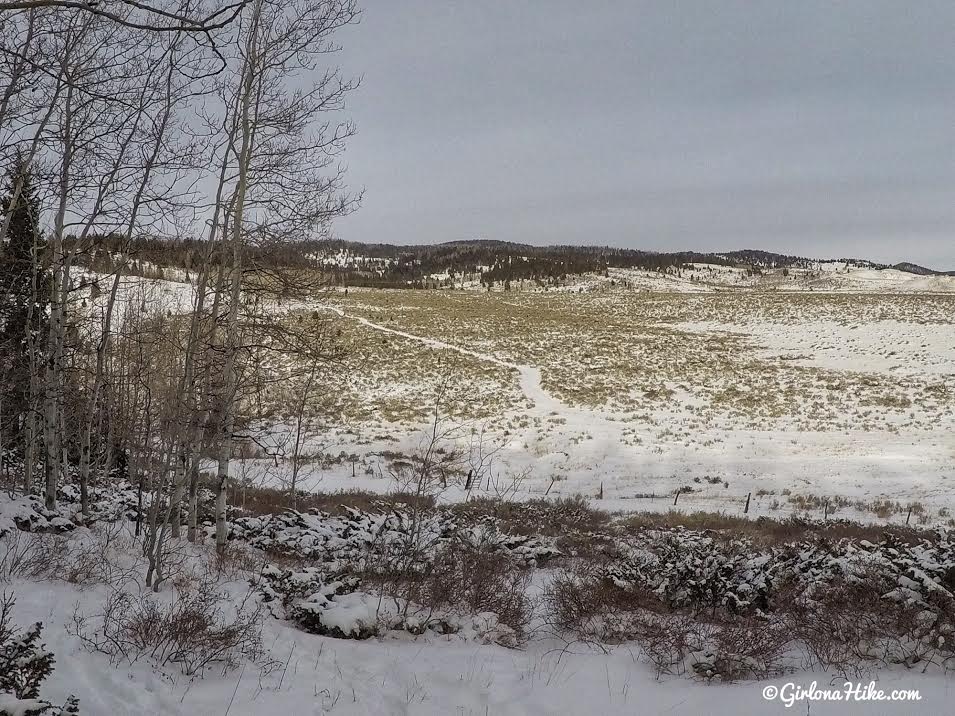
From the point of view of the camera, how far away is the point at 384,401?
29250 millimetres

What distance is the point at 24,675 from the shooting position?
11.8ft

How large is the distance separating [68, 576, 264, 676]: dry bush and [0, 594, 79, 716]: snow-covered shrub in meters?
0.63

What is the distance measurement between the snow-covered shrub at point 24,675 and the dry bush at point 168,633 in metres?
0.63

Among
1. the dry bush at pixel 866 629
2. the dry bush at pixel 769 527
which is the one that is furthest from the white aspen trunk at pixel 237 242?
the dry bush at pixel 769 527

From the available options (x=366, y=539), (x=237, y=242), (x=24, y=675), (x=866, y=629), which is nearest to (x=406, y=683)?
(x=24, y=675)

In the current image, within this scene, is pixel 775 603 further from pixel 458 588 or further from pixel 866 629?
pixel 458 588

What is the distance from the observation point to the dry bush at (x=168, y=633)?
454 centimetres

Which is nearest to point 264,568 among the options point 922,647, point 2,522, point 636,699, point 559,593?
point 2,522

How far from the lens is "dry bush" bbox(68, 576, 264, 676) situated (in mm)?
4535

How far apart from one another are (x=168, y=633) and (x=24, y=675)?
1255mm

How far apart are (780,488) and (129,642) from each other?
18.0 metres

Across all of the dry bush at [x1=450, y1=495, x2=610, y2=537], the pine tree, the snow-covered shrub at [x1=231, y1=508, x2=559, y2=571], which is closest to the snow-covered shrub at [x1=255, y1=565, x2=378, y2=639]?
the snow-covered shrub at [x1=231, y1=508, x2=559, y2=571]

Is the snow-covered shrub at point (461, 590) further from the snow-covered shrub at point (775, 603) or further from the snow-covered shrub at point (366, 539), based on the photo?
the snow-covered shrub at point (775, 603)

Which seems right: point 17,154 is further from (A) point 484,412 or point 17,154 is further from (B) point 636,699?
(A) point 484,412
